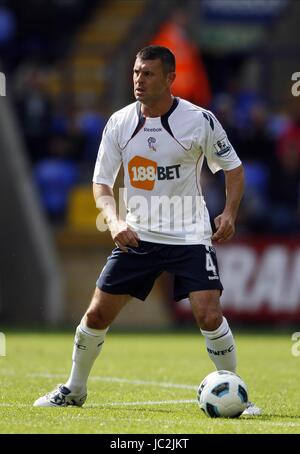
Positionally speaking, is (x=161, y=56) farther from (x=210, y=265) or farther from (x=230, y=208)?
(x=210, y=265)

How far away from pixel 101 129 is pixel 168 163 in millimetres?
11415

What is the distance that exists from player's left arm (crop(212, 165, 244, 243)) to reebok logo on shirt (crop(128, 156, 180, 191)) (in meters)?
0.37

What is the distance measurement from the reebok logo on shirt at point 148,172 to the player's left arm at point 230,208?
0.37m

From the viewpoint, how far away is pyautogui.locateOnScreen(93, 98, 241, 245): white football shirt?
8156 mm

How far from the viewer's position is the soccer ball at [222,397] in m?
7.66

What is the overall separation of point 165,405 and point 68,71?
44.9ft

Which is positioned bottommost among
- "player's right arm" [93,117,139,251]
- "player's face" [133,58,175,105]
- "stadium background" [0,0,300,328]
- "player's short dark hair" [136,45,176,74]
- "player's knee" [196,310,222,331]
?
"stadium background" [0,0,300,328]

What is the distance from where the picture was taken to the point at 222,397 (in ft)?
25.1

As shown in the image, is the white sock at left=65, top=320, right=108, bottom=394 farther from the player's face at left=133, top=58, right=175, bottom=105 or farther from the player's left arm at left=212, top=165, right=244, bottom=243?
the player's face at left=133, top=58, right=175, bottom=105

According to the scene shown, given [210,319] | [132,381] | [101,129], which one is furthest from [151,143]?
[101,129]

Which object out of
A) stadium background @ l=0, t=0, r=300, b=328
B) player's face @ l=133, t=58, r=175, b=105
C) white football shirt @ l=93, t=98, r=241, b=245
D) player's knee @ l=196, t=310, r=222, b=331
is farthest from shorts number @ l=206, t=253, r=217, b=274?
stadium background @ l=0, t=0, r=300, b=328

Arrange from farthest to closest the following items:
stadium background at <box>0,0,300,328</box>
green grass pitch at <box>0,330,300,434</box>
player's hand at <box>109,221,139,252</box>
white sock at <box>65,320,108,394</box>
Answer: stadium background at <box>0,0,300,328</box>, white sock at <box>65,320,108,394</box>, player's hand at <box>109,221,139,252</box>, green grass pitch at <box>0,330,300,434</box>

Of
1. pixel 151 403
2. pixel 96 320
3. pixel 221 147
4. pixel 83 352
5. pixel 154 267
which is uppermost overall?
pixel 221 147
